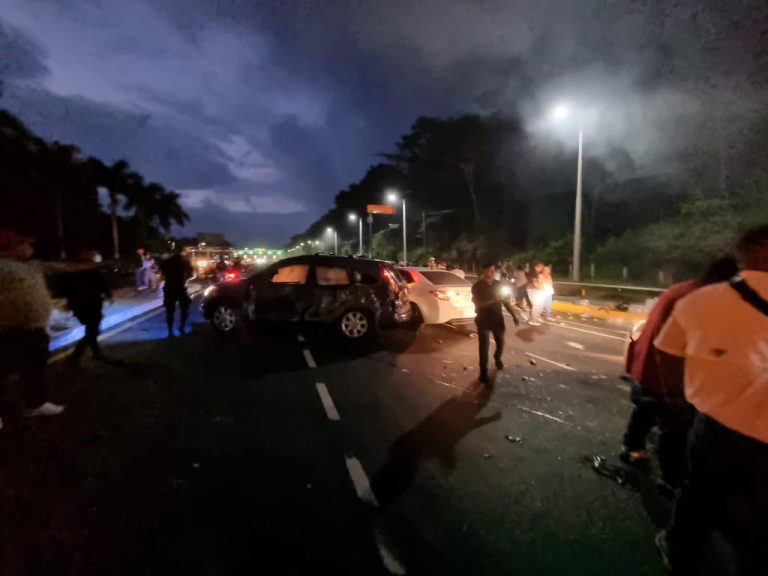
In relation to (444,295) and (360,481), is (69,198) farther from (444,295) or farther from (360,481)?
(360,481)

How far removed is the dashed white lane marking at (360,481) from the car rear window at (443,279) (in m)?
7.49

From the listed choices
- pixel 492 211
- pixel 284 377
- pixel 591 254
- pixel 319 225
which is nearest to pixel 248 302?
pixel 284 377

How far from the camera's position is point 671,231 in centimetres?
2336

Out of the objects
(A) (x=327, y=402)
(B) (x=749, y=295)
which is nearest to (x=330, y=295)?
(A) (x=327, y=402)

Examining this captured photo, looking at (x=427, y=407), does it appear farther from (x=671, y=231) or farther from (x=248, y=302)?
(x=671, y=231)

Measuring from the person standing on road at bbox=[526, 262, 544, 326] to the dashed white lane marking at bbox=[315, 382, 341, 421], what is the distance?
26.6ft

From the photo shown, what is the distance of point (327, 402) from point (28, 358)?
3.18 metres

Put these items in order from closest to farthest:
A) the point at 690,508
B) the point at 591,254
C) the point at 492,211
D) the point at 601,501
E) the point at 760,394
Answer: the point at 760,394
the point at 690,508
the point at 601,501
the point at 591,254
the point at 492,211

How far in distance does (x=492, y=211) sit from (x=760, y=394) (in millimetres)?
47350

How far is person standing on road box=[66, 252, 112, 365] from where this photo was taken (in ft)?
26.5

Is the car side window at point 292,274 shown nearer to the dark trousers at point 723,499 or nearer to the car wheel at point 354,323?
the car wheel at point 354,323

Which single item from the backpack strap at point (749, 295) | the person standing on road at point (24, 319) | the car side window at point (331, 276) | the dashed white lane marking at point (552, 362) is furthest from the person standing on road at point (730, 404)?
the car side window at point (331, 276)

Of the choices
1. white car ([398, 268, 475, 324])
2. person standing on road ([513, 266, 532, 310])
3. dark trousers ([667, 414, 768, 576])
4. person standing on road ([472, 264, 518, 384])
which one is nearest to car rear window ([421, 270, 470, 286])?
white car ([398, 268, 475, 324])

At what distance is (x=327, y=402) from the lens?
6465 mm
